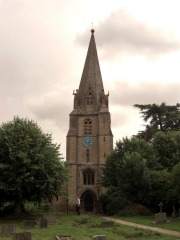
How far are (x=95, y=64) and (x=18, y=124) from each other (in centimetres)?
4301

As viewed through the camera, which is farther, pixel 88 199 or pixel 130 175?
pixel 88 199

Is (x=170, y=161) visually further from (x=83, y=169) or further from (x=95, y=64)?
(x=95, y=64)

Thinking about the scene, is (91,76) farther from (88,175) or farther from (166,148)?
(166,148)

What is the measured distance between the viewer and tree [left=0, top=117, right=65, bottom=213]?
3909 centimetres

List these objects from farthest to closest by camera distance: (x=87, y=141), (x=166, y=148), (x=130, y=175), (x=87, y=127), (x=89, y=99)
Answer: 1. (x=89, y=99)
2. (x=87, y=127)
3. (x=87, y=141)
4. (x=166, y=148)
5. (x=130, y=175)

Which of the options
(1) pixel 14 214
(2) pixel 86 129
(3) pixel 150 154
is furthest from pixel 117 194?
(2) pixel 86 129

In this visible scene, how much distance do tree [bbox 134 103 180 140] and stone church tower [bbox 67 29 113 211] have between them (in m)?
9.12

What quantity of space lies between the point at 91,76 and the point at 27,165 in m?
45.4

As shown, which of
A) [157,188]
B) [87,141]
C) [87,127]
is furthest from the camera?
[87,127]

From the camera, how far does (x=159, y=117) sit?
6950cm

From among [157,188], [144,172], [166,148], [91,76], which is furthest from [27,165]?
[91,76]

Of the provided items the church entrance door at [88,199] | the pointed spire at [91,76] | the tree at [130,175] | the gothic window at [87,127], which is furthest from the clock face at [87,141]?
the tree at [130,175]

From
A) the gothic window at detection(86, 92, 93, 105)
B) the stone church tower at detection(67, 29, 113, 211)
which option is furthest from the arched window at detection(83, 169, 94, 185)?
the gothic window at detection(86, 92, 93, 105)

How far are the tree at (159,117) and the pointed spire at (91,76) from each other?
13.6m
